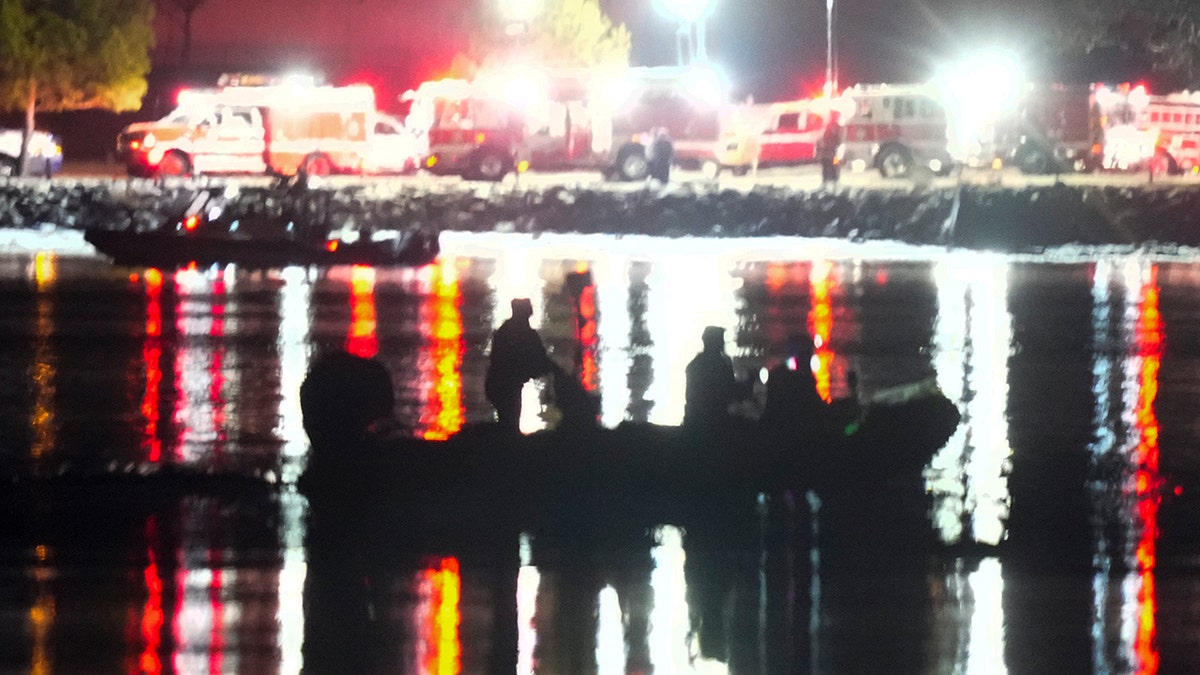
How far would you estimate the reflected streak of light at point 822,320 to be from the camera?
1668cm

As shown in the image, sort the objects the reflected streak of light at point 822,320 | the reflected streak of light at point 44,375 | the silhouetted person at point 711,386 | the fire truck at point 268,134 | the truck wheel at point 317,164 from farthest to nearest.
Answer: the truck wheel at point 317,164
the fire truck at point 268,134
the reflected streak of light at point 822,320
the reflected streak of light at point 44,375
the silhouetted person at point 711,386

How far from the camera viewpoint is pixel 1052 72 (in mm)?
53250

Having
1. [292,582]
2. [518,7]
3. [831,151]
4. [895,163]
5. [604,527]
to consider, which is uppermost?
[518,7]

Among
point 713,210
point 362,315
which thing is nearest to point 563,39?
point 713,210

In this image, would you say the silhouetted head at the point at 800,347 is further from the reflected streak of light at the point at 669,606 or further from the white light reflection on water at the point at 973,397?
the reflected streak of light at the point at 669,606

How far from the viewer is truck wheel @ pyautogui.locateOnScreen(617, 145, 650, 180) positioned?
36156 mm

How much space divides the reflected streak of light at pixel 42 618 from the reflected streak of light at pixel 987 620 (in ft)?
12.8

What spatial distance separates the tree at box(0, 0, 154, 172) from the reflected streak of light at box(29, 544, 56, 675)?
31887mm

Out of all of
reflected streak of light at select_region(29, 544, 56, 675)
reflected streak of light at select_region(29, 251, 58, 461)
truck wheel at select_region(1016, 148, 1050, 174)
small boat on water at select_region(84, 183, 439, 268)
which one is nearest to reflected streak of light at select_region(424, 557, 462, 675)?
reflected streak of light at select_region(29, 544, 56, 675)

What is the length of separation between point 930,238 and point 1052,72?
23.1m

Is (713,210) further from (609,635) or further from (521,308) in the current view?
(609,635)

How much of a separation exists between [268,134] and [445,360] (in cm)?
2036

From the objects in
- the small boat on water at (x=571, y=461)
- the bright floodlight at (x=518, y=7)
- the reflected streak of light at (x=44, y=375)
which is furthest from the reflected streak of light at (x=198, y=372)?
the bright floodlight at (x=518, y=7)

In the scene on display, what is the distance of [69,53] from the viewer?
138ft
